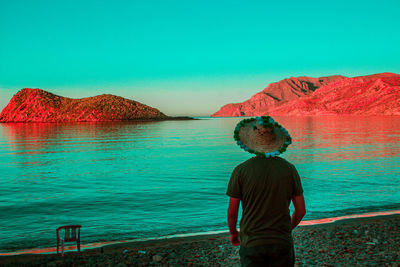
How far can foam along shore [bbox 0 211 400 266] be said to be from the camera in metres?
6.80

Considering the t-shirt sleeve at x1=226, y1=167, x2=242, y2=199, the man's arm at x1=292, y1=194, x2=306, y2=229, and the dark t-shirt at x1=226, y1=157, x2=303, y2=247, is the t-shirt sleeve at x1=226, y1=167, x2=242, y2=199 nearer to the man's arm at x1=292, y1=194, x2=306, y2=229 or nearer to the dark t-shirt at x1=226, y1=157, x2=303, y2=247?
the dark t-shirt at x1=226, y1=157, x2=303, y2=247

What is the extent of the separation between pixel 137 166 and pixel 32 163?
9.93m

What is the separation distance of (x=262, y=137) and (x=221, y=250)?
16.1 ft

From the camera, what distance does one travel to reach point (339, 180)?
17641mm

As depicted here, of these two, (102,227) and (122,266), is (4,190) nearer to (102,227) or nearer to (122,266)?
(102,227)

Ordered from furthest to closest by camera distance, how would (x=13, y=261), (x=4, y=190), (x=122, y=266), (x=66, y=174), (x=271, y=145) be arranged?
(x=66, y=174) → (x=4, y=190) → (x=13, y=261) → (x=122, y=266) → (x=271, y=145)

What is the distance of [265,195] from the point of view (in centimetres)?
337

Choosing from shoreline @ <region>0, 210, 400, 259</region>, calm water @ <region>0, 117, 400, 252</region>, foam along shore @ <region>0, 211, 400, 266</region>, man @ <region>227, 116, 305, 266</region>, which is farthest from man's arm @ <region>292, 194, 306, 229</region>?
calm water @ <region>0, 117, 400, 252</region>

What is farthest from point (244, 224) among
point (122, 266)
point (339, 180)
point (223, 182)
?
point (339, 180)

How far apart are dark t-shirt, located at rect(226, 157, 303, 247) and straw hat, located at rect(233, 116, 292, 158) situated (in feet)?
0.37

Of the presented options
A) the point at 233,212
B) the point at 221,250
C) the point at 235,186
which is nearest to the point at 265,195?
the point at 235,186

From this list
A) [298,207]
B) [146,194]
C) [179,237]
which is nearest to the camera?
[298,207]

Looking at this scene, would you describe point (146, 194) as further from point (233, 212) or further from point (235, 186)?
point (235, 186)

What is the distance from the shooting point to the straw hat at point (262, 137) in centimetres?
342
